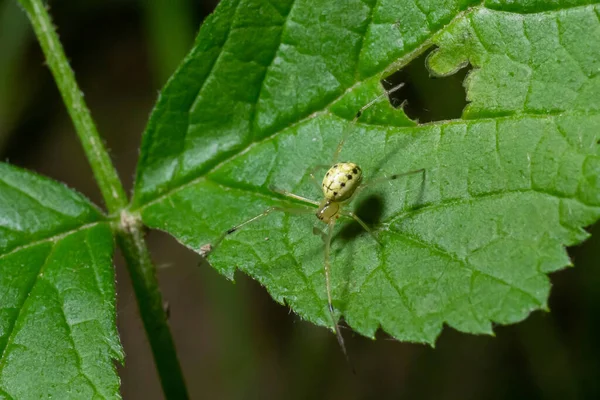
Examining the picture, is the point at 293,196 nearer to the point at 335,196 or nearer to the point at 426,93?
the point at 335,196

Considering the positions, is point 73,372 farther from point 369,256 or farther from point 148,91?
point 148,91

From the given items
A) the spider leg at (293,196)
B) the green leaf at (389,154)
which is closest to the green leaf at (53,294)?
the green leaf at (389,154)

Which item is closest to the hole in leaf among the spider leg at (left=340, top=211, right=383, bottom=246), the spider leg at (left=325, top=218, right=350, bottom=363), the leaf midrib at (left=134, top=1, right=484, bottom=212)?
the leaf midrib at (left=134, top=1, right=484, bottom=212)

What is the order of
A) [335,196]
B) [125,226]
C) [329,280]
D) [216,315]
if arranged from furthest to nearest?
[216,315]
[125,226]
[335,196]
[329,280]

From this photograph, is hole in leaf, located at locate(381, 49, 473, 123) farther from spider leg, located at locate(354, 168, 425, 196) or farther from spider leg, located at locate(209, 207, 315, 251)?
spider leg, located at locate(209, 207, 315, 251)

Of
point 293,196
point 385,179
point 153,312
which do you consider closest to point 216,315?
point 153,312

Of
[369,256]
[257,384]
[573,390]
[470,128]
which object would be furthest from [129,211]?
[573,390]

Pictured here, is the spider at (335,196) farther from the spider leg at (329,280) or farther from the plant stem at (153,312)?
the plant stem at (153,312)
